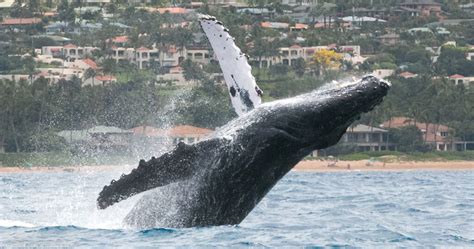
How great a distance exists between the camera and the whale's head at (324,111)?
12.8 metres

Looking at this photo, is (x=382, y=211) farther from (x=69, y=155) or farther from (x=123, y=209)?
(x=69, y=155)

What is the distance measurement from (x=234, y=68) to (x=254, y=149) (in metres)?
1.57

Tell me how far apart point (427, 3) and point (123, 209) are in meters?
128

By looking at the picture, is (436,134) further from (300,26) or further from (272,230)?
(272,230)

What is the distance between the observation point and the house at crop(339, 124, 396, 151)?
78.6m

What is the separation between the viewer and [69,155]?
67.1 meters

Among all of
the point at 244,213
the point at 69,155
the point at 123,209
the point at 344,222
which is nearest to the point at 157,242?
the point at 244,213

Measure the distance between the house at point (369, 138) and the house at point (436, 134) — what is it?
2.34ft

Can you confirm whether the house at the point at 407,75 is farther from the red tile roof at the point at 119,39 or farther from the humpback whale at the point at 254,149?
the humpback whale at the point at 254,149

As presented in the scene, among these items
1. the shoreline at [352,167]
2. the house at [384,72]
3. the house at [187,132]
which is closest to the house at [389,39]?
the house at [384,72]

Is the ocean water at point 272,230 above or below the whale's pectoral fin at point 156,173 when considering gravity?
below

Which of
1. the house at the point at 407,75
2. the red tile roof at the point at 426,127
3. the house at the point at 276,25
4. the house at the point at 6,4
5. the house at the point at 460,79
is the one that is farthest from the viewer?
the house at the point at 6,4

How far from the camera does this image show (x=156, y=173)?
1267cm

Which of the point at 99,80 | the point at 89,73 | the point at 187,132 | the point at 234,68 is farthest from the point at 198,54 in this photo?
the point at 234,68
